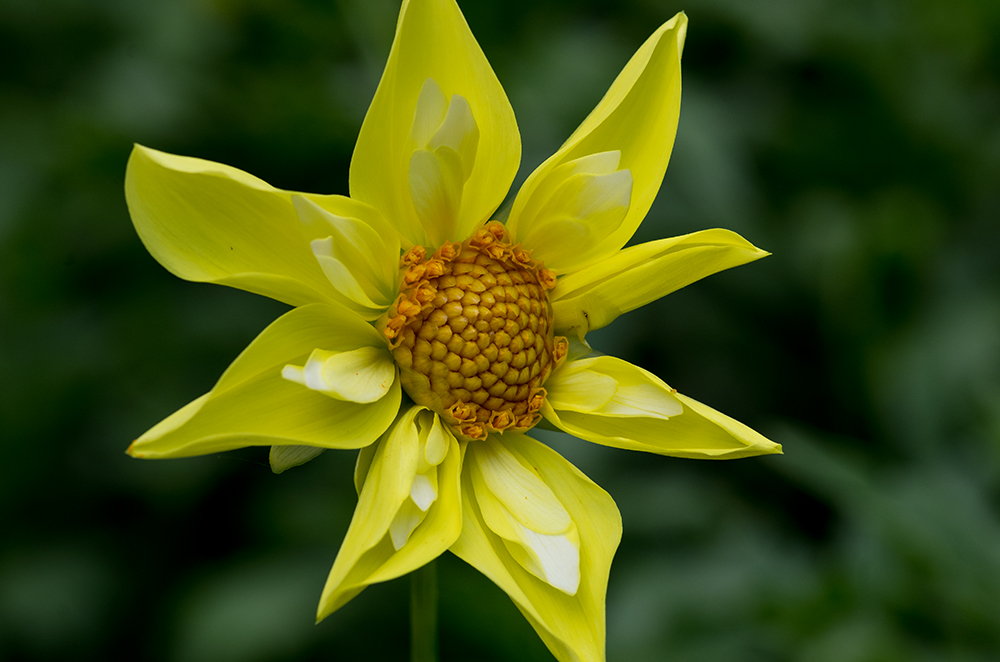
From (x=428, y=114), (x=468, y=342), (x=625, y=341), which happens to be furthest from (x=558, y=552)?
(x=625, y=341)

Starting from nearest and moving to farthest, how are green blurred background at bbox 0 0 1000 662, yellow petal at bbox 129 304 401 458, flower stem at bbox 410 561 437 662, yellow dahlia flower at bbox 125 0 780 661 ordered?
yellow petal at bbox 129 304 401 458
yellow dahlia flower at bbox 125 0 780 661
flower stem at bbox 410 561 437 662
green blurred background at bbox 0 0 1000 662

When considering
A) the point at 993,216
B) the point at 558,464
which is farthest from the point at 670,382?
the point at 993,216

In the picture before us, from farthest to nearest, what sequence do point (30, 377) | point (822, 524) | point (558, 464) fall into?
1. point (822, 524)
2. point (30, 377)
3. point (558, 464)

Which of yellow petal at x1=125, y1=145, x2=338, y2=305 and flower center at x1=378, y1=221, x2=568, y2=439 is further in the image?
flower center at x1=378, y1=221, x2=568, y2=439

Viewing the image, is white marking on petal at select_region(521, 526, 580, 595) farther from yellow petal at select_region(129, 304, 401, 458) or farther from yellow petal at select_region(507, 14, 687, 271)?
yellow petal at select_region(507, 14, 687, 271)

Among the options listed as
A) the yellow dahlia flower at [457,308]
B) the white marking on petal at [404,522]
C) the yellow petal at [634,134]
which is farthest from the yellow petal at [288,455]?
the yellow petal at [634,134]

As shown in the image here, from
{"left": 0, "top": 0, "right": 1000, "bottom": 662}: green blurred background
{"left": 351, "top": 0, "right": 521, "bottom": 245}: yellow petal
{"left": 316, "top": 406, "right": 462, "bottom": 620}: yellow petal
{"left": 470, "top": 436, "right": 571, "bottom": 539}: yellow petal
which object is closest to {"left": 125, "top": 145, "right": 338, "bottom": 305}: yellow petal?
{"left": 351, "top": 0, "right": 521, "bottom": 245}: yellow petal

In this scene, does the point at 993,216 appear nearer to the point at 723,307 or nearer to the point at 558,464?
the point at 723,307
